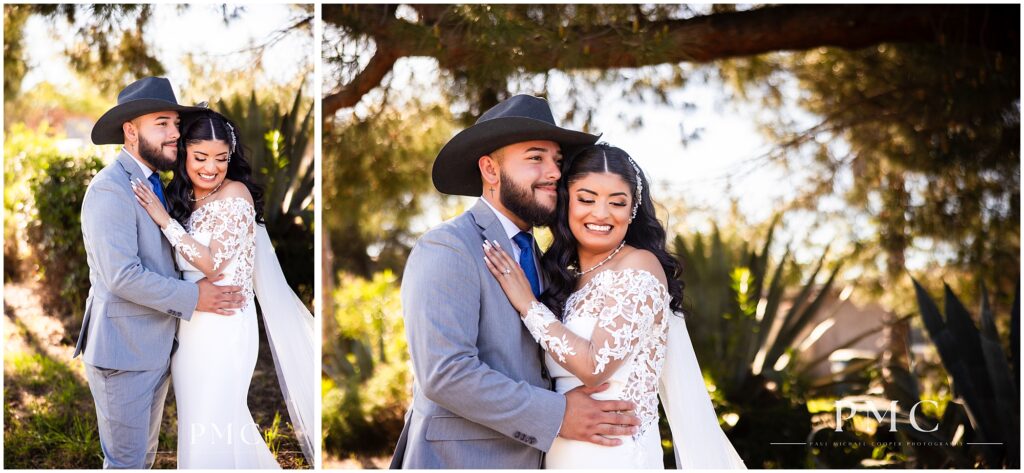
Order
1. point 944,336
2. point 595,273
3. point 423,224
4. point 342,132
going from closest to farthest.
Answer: point 595,273 < point 944,336 < point 342,132 < point 423,224

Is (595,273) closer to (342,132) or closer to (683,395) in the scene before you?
(683,395)

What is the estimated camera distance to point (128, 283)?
121 inches

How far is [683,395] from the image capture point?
2736 mm

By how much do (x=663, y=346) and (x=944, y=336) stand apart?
236 centimetres

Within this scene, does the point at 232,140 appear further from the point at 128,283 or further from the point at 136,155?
the point at 128,283

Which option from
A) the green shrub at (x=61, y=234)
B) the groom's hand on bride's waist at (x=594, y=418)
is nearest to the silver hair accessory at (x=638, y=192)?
the groom's hand on bride's waist at (x=594, y=418)

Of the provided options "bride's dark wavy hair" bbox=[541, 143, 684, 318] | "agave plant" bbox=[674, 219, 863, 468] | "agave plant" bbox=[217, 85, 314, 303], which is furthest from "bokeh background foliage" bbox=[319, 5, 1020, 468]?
"bride's dark wavy hair" bbox=[541, 143, 684, 318]

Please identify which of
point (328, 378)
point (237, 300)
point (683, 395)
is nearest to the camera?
point (683, 395)

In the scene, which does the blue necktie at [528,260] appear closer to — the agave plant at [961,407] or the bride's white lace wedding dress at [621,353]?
the bride's white lace wedding dress at [621,353]

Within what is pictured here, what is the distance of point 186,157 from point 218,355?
0.73 metres

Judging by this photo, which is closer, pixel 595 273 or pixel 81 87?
pixel 595 273

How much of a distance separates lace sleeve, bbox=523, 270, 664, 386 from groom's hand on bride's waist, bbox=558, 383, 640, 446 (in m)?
0.06

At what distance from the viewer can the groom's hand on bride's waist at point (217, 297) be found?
10.5 ft

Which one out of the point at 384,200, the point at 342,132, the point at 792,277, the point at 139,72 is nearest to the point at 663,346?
the point at 139,72
